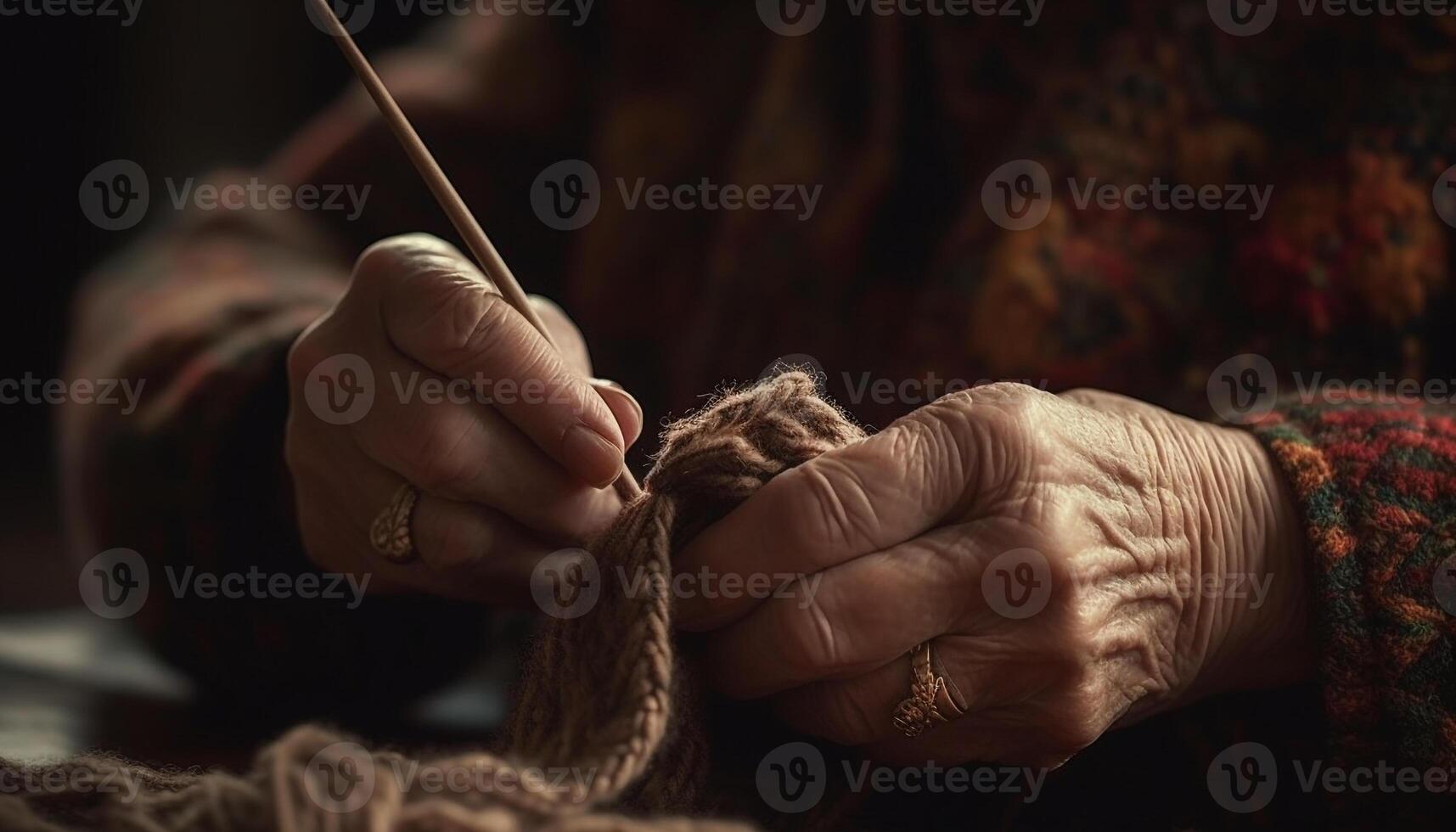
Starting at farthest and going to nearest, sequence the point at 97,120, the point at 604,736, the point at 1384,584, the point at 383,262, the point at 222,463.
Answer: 1. the point at 97,120
2. the point at 222,463
3. the point at 383,262
4. the point at 1384,584
5. the point at 604,736

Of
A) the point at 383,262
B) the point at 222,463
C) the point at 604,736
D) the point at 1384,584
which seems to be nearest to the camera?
the point at 604,736

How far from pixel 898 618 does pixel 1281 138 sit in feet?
2.23

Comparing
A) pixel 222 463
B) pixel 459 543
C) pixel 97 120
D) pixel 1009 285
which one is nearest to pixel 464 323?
pixel 459 543

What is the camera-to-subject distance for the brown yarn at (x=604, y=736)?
1.44 feet

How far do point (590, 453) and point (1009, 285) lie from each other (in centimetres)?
48

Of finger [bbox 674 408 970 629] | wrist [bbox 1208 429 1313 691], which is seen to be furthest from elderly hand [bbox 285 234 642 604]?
wrist [bbox 1208 429 1313 691]

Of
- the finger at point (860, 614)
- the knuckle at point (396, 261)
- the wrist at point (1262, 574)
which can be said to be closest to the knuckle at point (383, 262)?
the knuckle at point (396, 261)

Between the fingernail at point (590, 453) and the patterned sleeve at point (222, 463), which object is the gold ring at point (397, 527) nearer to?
the fingernail at point (590, 453)

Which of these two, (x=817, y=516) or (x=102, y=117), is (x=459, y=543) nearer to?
(x=817, y=516)

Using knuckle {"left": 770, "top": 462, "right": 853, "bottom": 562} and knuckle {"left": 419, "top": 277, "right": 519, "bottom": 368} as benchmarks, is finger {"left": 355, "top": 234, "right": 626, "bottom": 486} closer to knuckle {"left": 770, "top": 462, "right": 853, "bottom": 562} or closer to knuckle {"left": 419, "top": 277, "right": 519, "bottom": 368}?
knuckle {"left": 419, "top": 277, "right": 519, "bottom": 368}

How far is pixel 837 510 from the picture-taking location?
562 mm

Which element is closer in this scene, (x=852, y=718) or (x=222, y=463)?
(x=852, y=718)

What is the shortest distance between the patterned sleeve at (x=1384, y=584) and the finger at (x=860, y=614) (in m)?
0.24

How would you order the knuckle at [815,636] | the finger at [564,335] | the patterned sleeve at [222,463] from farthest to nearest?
1. the patterned sleeve at [222,463]
2. the finger at [564,335]
3. the knuckle at [815,636]
